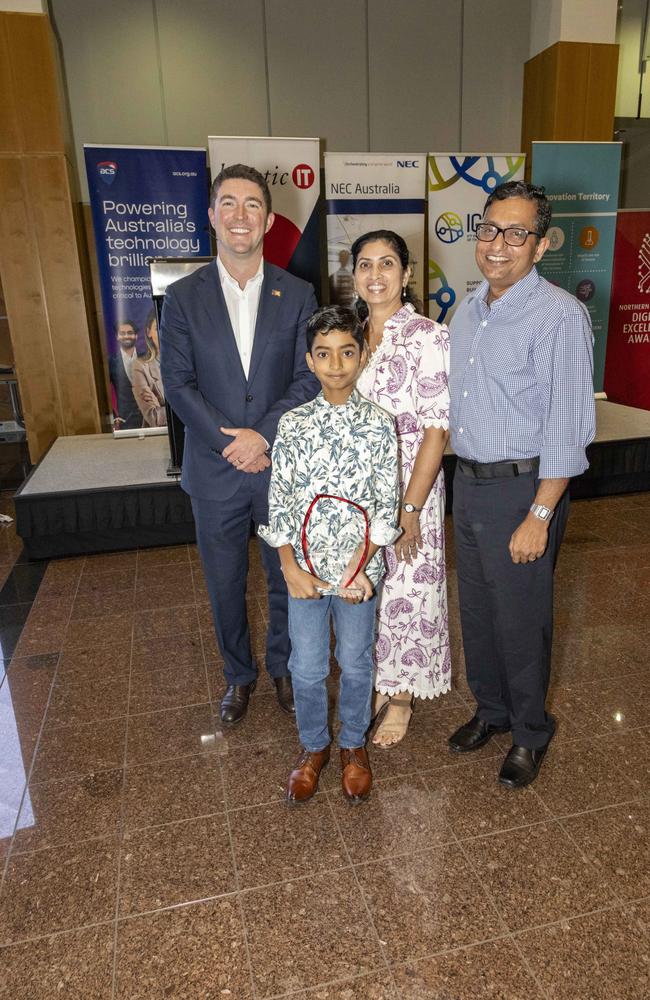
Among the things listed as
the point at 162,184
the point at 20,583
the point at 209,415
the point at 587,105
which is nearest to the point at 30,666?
the point at 20,583

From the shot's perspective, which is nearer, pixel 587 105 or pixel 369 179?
Answer: pixel 369 179

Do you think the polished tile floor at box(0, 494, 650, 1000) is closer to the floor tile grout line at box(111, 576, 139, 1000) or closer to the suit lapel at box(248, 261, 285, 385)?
the floor tile grout line at box(111, 576, 139, 1000)

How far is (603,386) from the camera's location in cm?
736

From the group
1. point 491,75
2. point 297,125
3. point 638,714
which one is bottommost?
point 638,714

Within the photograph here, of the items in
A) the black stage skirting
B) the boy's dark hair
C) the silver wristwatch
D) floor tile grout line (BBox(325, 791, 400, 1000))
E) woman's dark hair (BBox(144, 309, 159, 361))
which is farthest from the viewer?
woman's dark hair (BBox(144, 309, 159, 361))

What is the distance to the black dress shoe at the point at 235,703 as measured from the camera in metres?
2.40

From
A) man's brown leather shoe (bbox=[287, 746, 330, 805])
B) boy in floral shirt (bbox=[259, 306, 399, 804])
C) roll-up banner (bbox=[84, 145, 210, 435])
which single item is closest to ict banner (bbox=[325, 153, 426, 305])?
roll-up banner (bbox=[84, 145, 210, 435])

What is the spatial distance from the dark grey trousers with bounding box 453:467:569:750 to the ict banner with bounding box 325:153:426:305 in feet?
15.3

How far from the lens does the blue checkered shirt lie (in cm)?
171

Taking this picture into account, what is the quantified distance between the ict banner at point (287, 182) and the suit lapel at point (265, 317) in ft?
12.7

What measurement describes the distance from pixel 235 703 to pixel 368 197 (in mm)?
5063

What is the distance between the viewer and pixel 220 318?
2.16 meters

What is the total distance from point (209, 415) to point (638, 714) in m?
1.83

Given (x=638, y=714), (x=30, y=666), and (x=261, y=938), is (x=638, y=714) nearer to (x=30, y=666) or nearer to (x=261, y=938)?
(x=261, y=938)
